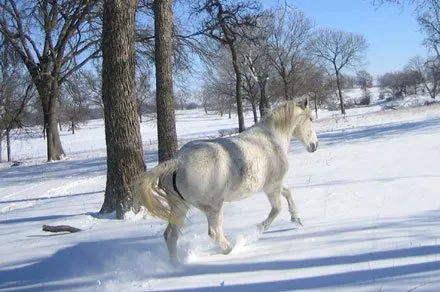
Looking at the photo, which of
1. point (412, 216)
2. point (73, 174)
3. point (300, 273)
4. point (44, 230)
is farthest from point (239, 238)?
point (73, 174)

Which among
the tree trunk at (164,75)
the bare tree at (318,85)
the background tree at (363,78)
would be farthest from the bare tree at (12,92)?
the background tree at (363,78)

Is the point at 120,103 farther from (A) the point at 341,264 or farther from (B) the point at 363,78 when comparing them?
(B) the point at 363,78

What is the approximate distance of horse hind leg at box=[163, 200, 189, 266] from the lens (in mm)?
4648

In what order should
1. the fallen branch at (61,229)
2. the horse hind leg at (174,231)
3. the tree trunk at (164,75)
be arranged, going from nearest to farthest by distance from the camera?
the horse hind leg at (174,231), the fallen branch at (61,229), the tree trunk at (164,75)

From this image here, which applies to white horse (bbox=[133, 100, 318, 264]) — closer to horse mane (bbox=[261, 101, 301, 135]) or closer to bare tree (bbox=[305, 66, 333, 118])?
horse mane (bbox=[261, 101, 301, 135])

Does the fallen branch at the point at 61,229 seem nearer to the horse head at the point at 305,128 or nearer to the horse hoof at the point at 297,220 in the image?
the horse hoof at the point at 297,220

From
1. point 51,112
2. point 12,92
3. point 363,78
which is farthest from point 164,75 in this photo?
point 363,78

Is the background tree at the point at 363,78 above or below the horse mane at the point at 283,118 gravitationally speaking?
above

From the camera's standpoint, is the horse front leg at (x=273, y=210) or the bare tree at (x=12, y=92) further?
the bare tree at (x=12, y=92)

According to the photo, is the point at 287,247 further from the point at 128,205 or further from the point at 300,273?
the point at 128,205

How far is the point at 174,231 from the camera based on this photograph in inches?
188

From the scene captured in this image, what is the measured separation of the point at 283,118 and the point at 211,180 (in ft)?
5.90

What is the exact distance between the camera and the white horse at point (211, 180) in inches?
179

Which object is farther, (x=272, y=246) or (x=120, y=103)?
(x=120, y=103)
